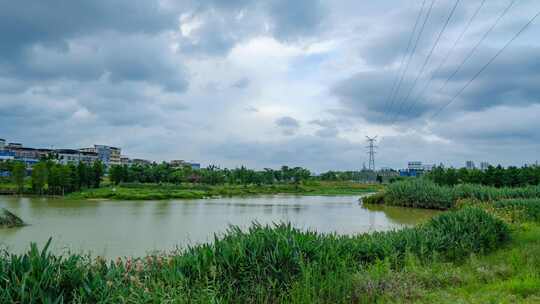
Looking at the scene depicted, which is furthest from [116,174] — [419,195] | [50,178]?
[419,195]

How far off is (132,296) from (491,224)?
22.7 feet

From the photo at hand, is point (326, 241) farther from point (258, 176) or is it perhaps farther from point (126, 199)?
point (258, 176)

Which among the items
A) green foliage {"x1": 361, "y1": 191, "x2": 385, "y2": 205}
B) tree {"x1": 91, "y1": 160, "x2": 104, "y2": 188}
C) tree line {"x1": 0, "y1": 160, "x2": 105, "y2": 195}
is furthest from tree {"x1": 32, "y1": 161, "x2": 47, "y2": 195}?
green foliage {"x1": 361, "y1": 191, "x2": 385, "y2": 205}

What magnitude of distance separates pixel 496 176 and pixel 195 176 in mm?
38789

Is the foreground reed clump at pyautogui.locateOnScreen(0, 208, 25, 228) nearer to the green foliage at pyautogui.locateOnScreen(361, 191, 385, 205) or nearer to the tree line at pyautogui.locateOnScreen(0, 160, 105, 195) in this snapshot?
the green foliage at pyautogui.locateOnScreen(361, 191, 385, 205)

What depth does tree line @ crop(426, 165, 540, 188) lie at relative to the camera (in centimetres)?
2981

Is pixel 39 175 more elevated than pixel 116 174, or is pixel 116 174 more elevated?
pixel 116 174

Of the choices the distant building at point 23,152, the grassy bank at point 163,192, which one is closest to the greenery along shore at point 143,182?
the grassy bank at point 163,192

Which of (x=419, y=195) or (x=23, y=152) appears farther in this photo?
(x=23, y=152)

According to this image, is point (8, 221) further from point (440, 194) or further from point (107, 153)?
point (107, 153)

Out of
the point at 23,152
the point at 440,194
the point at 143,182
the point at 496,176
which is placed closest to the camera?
the point at 440,194

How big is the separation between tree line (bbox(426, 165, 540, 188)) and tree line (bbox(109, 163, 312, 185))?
99.5ft

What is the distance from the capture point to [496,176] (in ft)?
102

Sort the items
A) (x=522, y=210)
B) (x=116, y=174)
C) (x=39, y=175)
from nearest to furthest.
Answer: (x=522, y=210), (x=39, y=175), (x=116, y=174)
